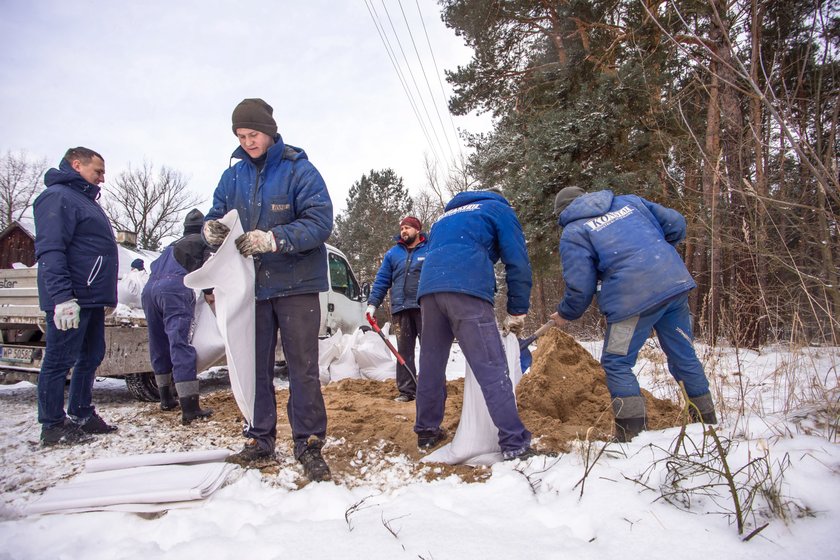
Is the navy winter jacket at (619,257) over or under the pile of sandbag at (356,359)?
over

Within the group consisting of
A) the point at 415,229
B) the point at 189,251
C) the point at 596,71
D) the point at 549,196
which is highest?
the point at 596,71

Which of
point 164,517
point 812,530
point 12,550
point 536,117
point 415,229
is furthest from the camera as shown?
point 536,117

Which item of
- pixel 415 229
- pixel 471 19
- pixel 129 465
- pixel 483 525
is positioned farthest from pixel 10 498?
pixel 471 19

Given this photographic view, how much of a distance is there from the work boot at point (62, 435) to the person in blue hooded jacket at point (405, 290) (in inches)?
103

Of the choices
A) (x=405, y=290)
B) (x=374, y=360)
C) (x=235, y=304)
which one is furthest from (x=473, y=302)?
Answer: (x=374, y=360)

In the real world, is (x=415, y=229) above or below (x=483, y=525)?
above

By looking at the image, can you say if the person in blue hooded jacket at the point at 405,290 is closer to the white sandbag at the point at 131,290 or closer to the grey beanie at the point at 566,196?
the grey beanie at the point at 566,196

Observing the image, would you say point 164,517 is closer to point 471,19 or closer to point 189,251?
point 189,251

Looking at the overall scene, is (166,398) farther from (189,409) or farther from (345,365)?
(345,365)

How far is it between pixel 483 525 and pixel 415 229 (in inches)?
152

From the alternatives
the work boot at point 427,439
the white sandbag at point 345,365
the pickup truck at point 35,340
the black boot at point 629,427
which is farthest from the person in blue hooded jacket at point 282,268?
the white sandbag at point 345,365

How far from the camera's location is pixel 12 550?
5.14 ft

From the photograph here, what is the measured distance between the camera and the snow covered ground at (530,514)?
1.44 m

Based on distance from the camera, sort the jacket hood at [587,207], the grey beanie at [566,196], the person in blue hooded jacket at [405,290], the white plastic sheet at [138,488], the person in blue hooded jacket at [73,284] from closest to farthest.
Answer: the white plastic sheet at [138,488] → the jacket hood at [587,207] → the person in blue hooded jacket at [73,284] → the grey beanie at [566,196] → the person in blue hooded jacket at [405,290]
